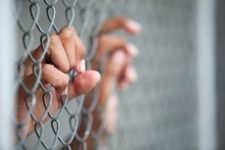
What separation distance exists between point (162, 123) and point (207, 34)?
0.64 metres

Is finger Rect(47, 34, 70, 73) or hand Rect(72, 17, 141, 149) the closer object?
finger Rect(47, 34, 70, 73)

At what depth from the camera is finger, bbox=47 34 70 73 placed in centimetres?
107

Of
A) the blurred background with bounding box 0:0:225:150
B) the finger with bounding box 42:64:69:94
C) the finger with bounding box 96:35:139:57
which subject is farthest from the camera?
the blurred background with bounding box 0:0:225:150

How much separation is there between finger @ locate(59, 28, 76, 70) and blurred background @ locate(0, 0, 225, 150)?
1061 mm

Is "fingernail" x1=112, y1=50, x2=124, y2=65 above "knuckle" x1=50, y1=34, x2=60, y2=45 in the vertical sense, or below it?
above

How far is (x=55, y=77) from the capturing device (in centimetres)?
107

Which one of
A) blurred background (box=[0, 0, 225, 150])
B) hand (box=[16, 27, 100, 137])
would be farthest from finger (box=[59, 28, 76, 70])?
blurred background (box=[0, 0, 225, 150])

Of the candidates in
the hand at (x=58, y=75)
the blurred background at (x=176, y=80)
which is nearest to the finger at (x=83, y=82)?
the hand at (x=58, y=75)

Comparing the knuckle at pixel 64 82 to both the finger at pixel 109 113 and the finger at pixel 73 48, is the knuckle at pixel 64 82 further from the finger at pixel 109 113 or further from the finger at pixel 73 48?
the finger at pixel 109 113

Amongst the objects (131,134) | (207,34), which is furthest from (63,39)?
(207,34)

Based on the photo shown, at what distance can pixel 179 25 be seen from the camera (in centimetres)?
279

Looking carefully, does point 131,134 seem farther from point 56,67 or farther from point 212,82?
point 56,67

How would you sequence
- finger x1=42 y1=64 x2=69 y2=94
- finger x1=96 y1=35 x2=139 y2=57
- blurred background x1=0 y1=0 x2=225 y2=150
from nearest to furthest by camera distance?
finger x1=42 y1=64 x2=69 y2=94 < finger x1=96 y1=35 x2=139 y2=57 < blurred background x1=0 y1=0 x2=225 y2=150

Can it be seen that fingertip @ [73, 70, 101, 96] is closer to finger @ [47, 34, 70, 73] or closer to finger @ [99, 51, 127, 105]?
finger @ [47, 34, 70, 73]
